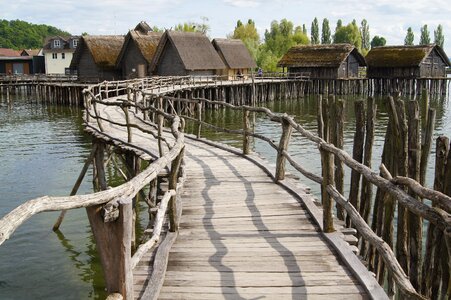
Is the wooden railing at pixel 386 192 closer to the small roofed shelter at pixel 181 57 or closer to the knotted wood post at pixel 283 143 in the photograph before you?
the knotted wood post at pixel 283 143

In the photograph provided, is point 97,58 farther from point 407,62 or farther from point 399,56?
point 407,62

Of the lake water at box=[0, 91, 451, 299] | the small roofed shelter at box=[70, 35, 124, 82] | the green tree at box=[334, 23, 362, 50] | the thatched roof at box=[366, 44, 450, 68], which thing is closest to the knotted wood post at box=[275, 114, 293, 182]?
the lake water at box=[0, 91, 451, 299]

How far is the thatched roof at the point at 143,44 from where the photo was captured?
44.4 m

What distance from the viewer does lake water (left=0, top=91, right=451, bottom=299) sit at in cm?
910

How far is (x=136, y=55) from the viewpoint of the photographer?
45.2m

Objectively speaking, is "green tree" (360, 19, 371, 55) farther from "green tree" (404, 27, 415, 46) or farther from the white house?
the white house

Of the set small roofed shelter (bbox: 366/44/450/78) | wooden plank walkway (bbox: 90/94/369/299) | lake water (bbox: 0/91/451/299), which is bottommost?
lake water (bbox: 0/91/451/299)

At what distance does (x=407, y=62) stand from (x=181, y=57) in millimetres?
20315

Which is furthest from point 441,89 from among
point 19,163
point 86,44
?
point 19,163

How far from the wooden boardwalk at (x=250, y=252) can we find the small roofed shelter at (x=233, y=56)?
40.7 m

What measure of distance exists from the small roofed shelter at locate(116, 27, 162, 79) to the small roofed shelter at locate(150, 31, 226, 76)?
1234 mm

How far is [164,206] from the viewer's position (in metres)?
5.10

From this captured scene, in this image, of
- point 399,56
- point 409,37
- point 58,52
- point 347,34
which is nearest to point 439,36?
point 409,37

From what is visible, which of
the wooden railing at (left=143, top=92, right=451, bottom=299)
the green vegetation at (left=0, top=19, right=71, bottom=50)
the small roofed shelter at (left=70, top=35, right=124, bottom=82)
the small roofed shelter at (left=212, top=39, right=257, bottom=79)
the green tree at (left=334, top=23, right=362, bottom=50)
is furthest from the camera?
the green vegetation at (left=0, top=19, right=71, bottom=50)
